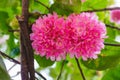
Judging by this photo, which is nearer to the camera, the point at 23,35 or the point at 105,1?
the point at 23,35

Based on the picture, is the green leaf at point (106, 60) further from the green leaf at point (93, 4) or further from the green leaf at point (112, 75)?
the green leaf at point (93, 4)

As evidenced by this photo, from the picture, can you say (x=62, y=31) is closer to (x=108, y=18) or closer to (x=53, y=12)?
(x=53, y=12)

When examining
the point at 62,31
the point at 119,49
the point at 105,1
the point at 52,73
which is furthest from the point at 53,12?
the point at 52,73

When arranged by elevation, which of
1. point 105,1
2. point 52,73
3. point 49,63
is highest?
point 105,1

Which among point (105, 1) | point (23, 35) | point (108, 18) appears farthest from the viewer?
point (108, 18)

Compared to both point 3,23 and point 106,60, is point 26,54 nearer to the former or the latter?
point 106,60

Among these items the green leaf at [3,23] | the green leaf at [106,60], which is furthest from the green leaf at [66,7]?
the green leaf at [3,23]
